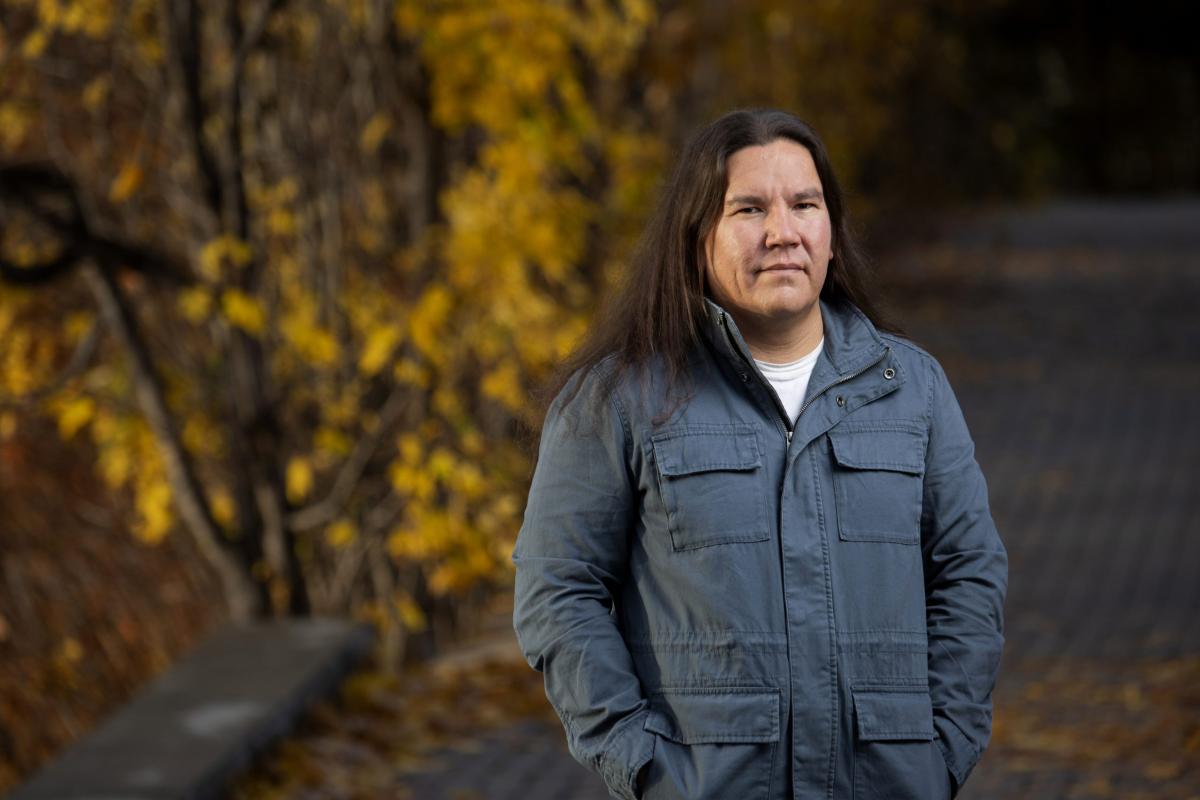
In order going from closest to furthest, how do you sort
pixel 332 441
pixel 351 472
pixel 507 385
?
pixel 332 441
pixel 507 385
pixel 351 472

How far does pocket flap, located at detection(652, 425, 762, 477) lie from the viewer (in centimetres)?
266

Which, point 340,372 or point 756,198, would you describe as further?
point 340,372

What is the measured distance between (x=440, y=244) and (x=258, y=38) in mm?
1096

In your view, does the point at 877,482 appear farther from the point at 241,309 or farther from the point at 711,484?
the point at 241,309

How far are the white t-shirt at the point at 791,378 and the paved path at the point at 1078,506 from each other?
181cm

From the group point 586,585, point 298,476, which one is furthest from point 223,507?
point 586,585

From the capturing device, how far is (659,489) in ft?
8.86

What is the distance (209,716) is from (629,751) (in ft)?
9.89

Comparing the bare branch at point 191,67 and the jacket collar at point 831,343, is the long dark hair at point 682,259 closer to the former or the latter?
the jacket collar at point 831,343

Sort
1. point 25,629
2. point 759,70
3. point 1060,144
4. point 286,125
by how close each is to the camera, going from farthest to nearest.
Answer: point 1060,144 < point 759,70 < point 25,629 < point 286,125

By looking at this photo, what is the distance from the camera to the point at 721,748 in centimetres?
264

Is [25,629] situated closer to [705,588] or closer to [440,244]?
[440,244]

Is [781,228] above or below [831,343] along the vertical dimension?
above

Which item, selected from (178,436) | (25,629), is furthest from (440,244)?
(25,629)
